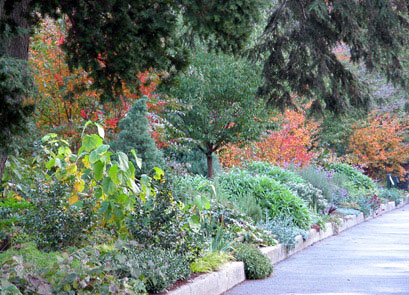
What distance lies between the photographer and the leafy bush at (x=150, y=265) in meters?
6.70

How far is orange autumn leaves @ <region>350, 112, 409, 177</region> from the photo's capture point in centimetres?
3722

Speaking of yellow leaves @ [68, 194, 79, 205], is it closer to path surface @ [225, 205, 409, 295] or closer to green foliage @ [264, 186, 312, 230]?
path surface @ [225, 205, 409, 295]

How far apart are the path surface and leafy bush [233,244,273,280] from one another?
0.16m

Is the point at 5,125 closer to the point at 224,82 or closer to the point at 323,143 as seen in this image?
the point at 224,82

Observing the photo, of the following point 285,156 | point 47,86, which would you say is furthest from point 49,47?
point 285,156

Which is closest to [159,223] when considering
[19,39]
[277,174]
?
[19,39]

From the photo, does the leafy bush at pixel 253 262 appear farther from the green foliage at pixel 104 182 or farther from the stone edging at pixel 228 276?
the green foliage at pixel 104 182

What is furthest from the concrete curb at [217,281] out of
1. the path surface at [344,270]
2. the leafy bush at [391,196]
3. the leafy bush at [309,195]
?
the leafy bush at [391,196]

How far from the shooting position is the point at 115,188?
8.51m

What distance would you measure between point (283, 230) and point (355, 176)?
64.1 feet

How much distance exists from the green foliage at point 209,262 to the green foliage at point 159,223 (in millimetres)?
163

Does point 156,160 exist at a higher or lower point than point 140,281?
higher

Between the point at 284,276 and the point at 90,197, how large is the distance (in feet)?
10.7

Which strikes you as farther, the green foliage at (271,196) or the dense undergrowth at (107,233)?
the green foliage at (271,196)
